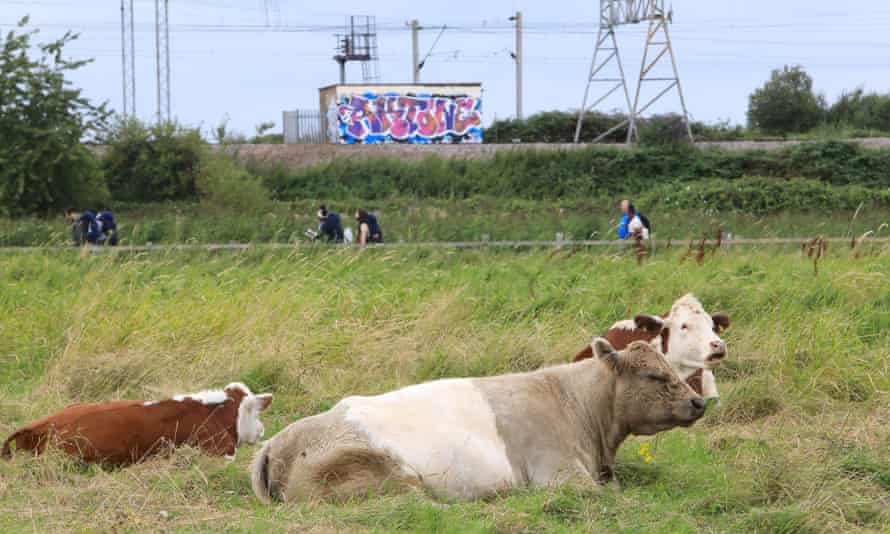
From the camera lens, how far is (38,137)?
35.9m

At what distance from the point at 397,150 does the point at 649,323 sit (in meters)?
37.8

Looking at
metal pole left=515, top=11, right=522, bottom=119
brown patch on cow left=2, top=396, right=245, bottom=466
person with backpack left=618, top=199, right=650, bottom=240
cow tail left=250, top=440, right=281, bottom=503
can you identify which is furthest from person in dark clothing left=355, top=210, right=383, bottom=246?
metal pole left=515, top=11, right=522, bottom=119

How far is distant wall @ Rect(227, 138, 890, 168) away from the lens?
45.3 meters

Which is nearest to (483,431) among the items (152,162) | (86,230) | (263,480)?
(263,480)

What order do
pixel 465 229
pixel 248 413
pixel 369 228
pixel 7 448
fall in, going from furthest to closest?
pixel 465 229, pixel 369 228, pixel 248 413, pixel 7 448

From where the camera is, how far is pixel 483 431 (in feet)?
23.1

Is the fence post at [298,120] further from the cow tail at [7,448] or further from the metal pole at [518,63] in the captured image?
the cow tail at [7,448]

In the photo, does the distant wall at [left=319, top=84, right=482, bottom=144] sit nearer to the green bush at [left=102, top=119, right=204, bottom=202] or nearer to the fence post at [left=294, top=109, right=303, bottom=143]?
the fence post at [left=294, top=109, right=303, bottom=143]

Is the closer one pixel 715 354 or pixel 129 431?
pixel 129 431

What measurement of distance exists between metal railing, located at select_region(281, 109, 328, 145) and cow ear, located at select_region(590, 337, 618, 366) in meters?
43.3

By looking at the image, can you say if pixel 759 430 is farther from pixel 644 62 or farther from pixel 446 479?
pixel 644 62

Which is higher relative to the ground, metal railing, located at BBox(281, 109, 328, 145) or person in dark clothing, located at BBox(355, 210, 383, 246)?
metal railing, located at BBox(281, 109, 328, 145)

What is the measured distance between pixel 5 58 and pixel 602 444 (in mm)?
33764

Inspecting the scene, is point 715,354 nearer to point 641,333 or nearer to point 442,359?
point 641,333
